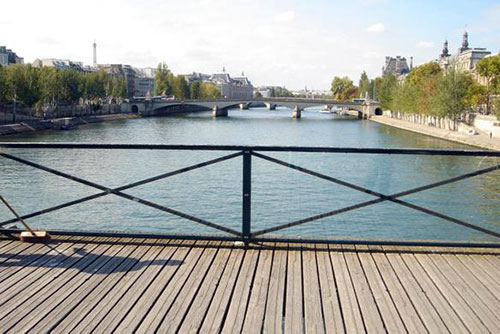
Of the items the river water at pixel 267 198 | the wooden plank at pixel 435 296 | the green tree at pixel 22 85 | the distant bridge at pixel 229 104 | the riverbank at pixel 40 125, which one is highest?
the green tree at pixel 22 85

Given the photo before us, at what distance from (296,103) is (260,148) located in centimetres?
10225

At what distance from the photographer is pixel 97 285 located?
15.1 ft

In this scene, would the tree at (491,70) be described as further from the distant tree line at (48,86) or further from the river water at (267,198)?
the distant tree line at (48,86)

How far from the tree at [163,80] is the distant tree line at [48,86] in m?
31.5

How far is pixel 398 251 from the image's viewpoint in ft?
18.5

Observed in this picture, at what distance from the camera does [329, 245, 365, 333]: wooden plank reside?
154 inches

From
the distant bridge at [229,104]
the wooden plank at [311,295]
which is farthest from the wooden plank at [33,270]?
the distant bridge at [229,104]

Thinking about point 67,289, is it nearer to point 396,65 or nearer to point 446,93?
point 446,93

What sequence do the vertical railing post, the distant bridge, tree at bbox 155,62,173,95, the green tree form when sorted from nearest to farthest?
1. the vertical railing post
2. the green tree
3. the distant bridge
4. tree at bbox 155,62,173,95

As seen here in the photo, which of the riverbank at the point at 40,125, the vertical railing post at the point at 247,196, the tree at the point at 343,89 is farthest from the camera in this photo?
the tree at the point at 343,89

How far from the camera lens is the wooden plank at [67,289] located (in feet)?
12.8

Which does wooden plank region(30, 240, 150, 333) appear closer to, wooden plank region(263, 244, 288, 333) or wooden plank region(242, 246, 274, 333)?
wooden plank region(242, 246, 274, 333)

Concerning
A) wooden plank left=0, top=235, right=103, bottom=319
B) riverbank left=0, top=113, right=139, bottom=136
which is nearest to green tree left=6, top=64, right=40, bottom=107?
riverbank left=0, top=113, right=139, bottom=136

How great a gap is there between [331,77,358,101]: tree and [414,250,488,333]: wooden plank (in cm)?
15317
